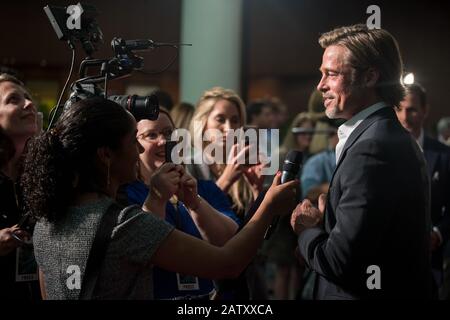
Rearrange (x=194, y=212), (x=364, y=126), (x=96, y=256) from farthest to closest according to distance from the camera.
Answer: (x=194, y=212), (x=364, y=126), (x=96, y=256)

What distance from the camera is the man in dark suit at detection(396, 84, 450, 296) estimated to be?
3492 millimetres

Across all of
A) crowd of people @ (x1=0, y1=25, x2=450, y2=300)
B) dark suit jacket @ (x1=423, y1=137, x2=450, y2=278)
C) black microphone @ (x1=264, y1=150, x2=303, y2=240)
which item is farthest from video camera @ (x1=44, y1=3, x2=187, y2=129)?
dark suit jacket @ (x1=423, y1=137, x2=450, y2=278)

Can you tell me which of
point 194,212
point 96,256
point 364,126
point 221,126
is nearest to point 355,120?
point 364,126

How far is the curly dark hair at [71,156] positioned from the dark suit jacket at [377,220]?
629 mm

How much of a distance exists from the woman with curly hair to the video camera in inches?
12.6

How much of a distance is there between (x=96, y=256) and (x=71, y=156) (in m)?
0.27

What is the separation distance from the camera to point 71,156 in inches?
72.4

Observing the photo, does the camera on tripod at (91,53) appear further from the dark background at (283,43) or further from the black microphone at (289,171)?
the dark background at (283,43)

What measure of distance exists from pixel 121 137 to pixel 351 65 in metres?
0.72

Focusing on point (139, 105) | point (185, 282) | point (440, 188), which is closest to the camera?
point (139, 105)

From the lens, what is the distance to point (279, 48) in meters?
8.00

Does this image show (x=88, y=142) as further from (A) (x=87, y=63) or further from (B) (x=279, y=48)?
(B) (x=279, y=48)

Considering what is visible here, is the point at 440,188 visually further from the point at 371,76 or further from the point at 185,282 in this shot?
the point at 185,282
